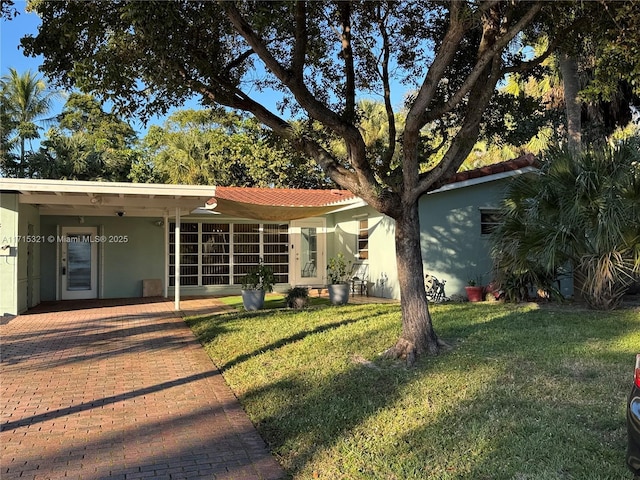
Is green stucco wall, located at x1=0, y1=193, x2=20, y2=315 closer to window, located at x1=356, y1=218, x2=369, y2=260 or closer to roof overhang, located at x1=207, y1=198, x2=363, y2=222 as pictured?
roof overhang, located at x1=207, y1=198, x2=363, y2=222

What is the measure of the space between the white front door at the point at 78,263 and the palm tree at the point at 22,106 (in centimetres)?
1324

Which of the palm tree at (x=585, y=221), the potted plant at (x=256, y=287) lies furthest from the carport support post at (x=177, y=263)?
the palm tree at (x=585, y=221)

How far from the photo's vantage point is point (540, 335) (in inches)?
323

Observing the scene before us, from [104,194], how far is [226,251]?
20.9ft

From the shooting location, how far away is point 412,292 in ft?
23.4

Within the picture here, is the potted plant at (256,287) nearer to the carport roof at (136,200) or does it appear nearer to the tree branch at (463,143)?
the carport roof at (136,200)

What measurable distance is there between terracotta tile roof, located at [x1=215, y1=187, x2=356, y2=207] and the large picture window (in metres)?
1.14

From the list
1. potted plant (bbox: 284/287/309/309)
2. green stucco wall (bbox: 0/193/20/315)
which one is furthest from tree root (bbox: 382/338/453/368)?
green stucco wall (bbox: 0/193/20/315)

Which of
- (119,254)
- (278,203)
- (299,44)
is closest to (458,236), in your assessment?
(278,203)

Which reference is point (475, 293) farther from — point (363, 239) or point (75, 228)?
point (75, 228)

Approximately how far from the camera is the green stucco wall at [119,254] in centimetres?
1600

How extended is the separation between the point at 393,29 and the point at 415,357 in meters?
6.05

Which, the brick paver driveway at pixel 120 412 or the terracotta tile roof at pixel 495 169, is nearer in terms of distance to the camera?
the brick paver driveway at pixel 120 412

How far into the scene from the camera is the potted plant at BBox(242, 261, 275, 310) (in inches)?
498
